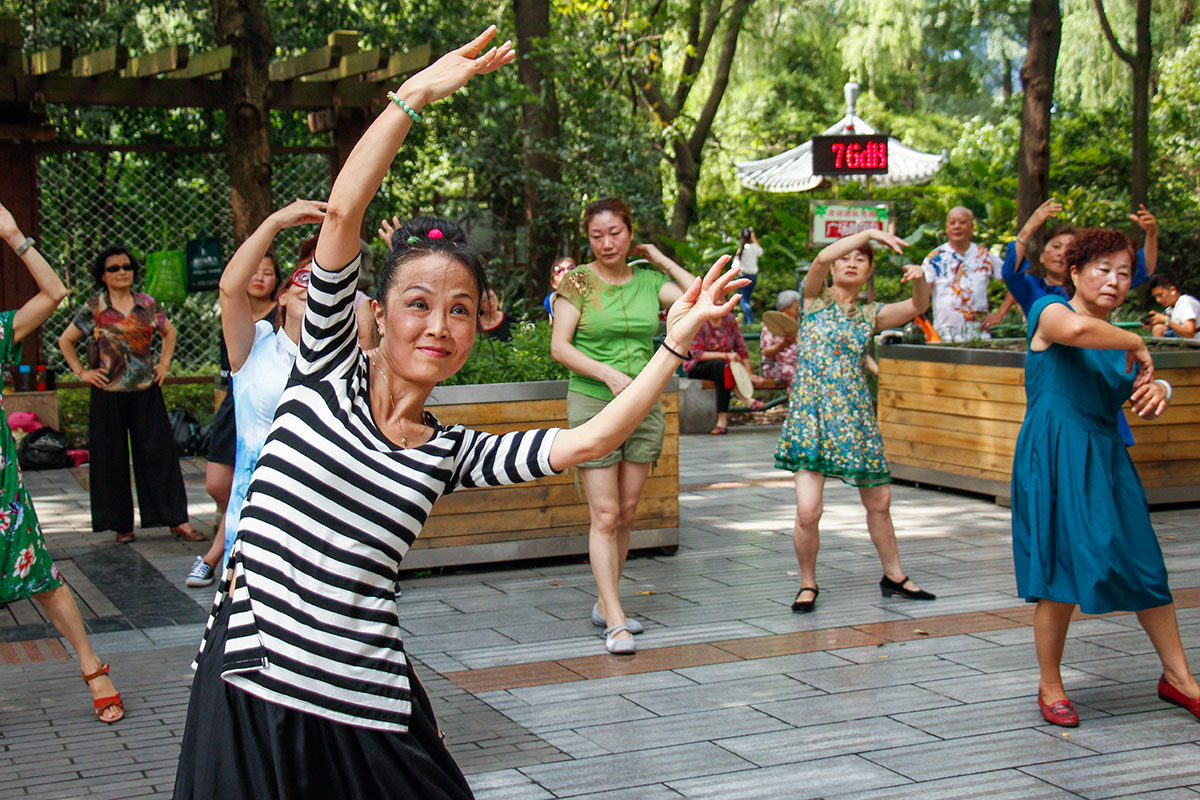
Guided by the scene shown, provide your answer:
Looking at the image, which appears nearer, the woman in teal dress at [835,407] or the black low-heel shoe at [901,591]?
the woman in teal dress at [835,407]

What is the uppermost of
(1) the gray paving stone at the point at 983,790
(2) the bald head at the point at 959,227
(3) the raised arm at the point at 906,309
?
(2) the bald head at the point at 959,227

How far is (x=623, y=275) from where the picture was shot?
6.21 meters

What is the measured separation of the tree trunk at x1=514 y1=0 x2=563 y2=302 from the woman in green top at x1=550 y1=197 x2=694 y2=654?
7895 mm

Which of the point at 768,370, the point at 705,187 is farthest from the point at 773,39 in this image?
the point at 768,370

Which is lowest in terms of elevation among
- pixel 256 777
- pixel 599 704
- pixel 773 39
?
pixel 599 704

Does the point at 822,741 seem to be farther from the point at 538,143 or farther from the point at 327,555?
the point at 538,143

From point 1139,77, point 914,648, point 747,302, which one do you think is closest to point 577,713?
point 914,648

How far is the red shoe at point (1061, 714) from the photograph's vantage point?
4.70m

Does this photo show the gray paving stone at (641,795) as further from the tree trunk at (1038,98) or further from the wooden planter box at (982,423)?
the tree trunk at (1038,98)

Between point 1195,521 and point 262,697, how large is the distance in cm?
807

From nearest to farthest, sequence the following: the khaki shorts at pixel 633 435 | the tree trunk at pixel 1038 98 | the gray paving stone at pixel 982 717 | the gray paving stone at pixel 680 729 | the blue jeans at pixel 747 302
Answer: the gray paving stone at pixel 680 729 → the gray paving stone at pixel 982 717 → the khaki shorts at pixel 633 435 → the tree trunk at pixel 1038 98 → the blue jeans at pixel 747 302

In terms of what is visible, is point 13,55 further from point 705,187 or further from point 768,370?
point 705,187

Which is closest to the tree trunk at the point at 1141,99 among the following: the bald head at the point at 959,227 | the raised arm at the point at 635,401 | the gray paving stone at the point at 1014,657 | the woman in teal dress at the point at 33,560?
the bald head at the point at 959,227

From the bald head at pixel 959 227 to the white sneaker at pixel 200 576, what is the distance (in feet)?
22.3
